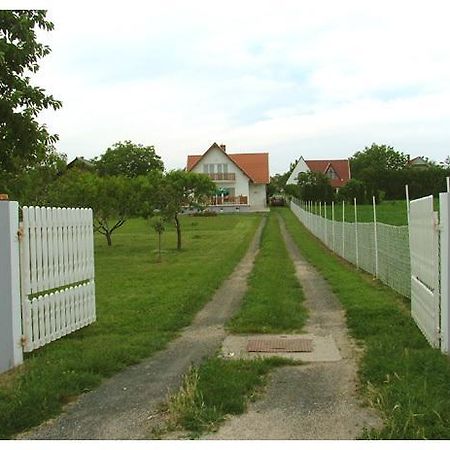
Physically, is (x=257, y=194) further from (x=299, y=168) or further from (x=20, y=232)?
(x=20, y=232)

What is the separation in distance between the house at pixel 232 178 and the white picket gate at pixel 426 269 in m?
59.6

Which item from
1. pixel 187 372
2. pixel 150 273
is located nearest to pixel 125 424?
pixel 187 372

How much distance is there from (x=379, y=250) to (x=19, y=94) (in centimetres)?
822

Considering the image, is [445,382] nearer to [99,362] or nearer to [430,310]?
[430,310]

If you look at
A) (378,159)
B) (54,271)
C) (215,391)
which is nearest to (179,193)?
(54,271)

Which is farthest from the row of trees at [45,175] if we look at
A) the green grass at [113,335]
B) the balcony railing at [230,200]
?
the balcony railing at [230,200]

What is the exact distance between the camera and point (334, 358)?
6914 mm

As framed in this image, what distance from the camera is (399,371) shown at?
233 inches

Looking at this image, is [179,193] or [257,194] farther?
[257,194]

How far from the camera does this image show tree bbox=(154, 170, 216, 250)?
85.9 feet

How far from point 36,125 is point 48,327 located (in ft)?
18.5

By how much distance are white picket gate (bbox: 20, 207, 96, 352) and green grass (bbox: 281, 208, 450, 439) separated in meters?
3.73

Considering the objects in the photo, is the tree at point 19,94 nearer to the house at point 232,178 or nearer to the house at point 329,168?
the house at point 232,178

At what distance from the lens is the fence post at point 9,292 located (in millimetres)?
6773
